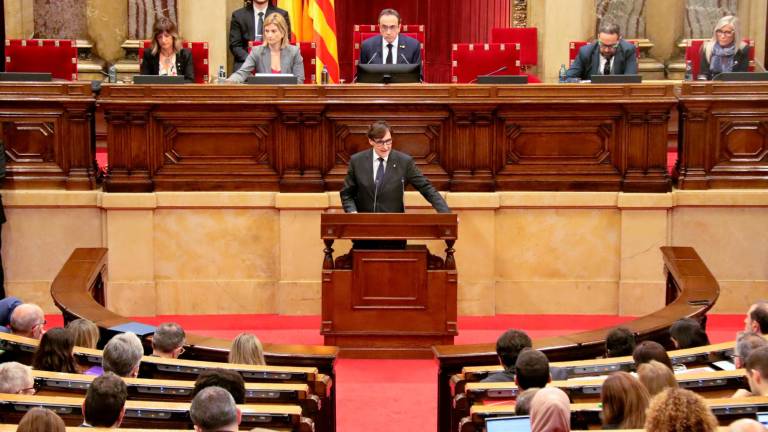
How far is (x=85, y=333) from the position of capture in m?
6.91

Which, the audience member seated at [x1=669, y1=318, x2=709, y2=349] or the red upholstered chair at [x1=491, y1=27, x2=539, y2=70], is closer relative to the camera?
the audience member seated at [x1=669, y1=318, x2=709, y2=349]

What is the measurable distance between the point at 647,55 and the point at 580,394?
29.9 feet

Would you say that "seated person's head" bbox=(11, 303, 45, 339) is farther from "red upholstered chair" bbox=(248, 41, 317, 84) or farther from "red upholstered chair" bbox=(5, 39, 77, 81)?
"red upholstered chair" bbox=(248, 41, 317, 84)

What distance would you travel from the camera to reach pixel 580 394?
19.2 ft

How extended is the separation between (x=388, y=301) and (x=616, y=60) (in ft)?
11.3

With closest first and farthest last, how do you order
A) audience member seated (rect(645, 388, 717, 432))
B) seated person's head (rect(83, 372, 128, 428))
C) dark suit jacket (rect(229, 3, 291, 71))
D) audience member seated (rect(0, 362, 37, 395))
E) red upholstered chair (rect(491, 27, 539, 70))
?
audience member seated (rect(645, 388, 717, 432)) < seated person's head (rect(83, 372, 128, 428)) < audience member seated (rect(0, 362, 37, 395)) < dark suit jacket (rect(229, 3, 291, 71)) < red upholstered chair (rect(491, 27, 539, 70))

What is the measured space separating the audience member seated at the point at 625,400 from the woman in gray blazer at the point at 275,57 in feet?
20.4

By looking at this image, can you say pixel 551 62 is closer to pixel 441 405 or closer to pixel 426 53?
pixel 426 53

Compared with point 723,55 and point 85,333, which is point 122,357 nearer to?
point 85,333

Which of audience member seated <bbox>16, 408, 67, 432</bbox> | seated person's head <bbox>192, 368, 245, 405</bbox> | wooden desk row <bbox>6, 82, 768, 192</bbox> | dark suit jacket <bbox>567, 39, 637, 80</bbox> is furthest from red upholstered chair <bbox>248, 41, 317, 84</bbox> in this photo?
audience member seated <bbox>16, 408, 67, 432</bbox>

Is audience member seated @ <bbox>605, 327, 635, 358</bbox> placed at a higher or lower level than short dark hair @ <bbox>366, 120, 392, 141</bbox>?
lower

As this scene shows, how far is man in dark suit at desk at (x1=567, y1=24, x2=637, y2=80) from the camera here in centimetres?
1102

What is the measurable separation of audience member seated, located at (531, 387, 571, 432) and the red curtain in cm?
1236

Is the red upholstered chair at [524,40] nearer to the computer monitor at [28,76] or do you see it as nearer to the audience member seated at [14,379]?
the computer monitor at [28,76]
